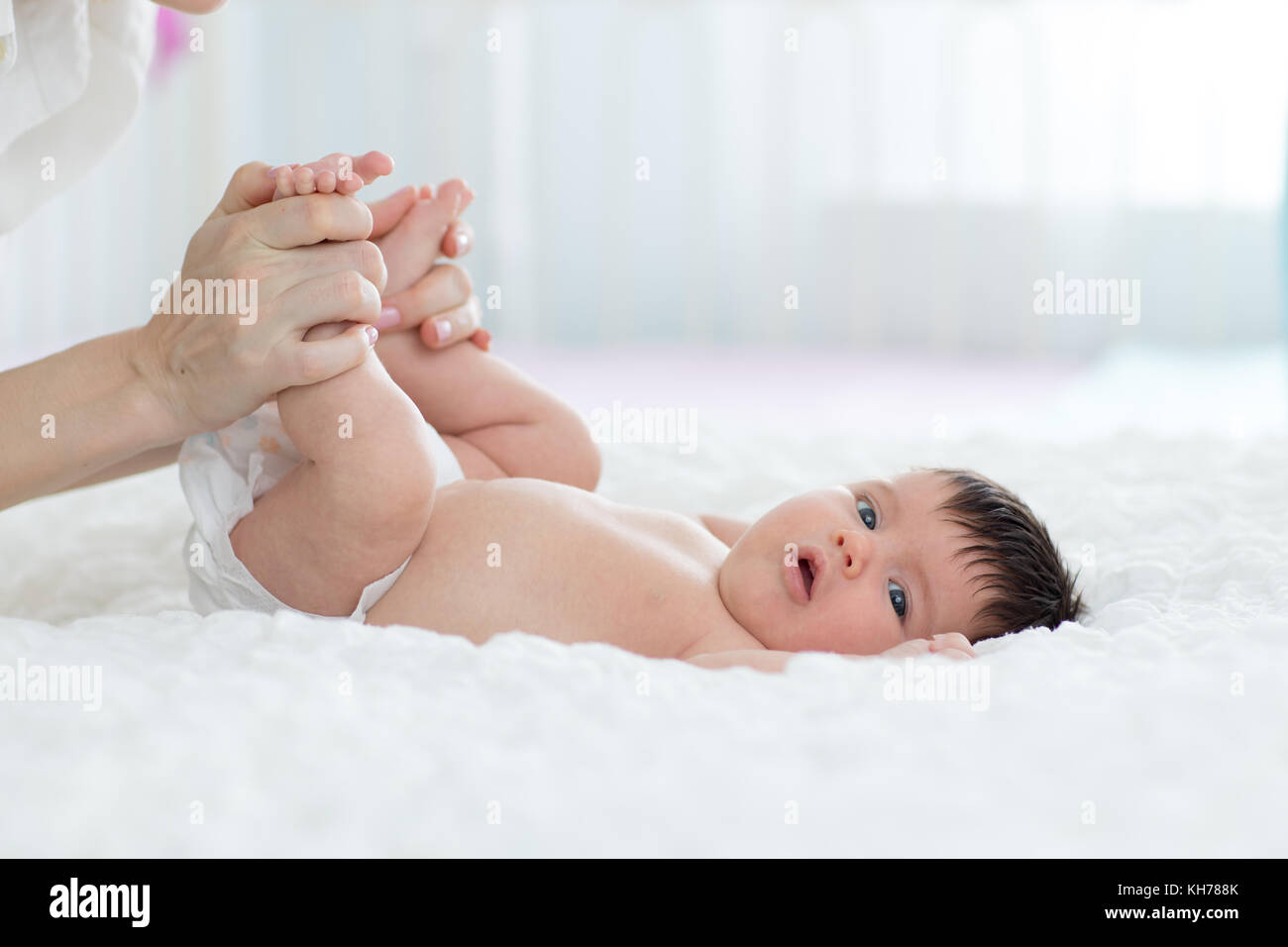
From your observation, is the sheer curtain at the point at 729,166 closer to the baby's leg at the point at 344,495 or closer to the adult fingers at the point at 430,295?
the adult fingers at the point at 430,295

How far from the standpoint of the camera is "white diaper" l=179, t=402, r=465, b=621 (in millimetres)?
968

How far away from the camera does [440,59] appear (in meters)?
3.73

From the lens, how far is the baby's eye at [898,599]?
3.27 feet

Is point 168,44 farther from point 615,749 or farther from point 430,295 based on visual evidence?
point 615,749

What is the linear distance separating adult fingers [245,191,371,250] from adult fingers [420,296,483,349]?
0.25 metres

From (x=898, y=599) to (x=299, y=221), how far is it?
0.55 meters

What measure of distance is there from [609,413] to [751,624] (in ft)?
5.38

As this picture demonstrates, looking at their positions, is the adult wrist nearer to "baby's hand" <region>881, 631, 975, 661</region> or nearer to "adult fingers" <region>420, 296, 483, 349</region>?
"adult fingers" <region>420, 296, 483, 349</region>

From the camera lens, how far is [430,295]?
1.11 m

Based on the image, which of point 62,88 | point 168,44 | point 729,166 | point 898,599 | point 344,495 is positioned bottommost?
point 898,599

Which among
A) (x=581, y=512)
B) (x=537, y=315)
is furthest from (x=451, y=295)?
(x=537, y=315)

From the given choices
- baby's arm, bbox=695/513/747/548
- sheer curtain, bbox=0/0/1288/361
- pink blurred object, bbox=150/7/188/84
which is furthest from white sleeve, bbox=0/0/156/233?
sheer curtain, bbox=0/0/1288/361

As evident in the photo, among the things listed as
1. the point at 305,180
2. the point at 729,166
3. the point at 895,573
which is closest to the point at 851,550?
the point at 895,573
